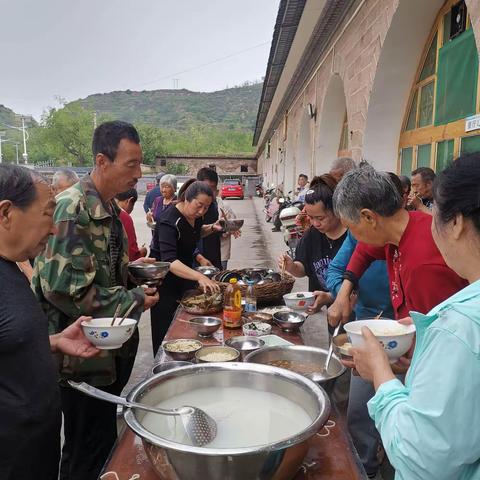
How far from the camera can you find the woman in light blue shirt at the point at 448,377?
33.1 inches

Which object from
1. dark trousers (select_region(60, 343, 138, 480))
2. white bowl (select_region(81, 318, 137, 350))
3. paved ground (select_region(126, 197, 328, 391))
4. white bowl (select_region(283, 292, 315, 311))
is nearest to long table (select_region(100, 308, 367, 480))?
white bowl (select_region(81, 318, 137, 350))

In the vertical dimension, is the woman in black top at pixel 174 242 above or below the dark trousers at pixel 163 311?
above

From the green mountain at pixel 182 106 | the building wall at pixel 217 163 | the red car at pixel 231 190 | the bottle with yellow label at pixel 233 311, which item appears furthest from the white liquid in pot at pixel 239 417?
the green mountain at pixel 182 106

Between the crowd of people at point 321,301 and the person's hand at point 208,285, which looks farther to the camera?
the person's hand at point 208,285

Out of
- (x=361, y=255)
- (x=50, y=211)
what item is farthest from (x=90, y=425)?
(x=361, y=255)

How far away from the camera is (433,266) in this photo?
1595mm

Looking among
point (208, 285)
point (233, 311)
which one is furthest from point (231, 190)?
point (233, 311)

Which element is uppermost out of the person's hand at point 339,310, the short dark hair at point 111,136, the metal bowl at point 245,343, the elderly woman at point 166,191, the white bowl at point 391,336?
the short dark hair at point 111,136

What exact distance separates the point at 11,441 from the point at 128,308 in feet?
2.42

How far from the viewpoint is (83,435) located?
83.8 inches

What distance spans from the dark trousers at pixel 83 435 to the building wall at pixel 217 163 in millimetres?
40769

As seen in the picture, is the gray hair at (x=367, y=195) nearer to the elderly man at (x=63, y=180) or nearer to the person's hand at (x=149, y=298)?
the person's hand at (x=149, y=298)

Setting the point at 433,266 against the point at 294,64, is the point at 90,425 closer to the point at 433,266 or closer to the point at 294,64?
the point at 433,266

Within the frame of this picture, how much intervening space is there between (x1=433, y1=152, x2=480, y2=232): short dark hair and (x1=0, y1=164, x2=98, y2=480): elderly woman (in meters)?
1.24
